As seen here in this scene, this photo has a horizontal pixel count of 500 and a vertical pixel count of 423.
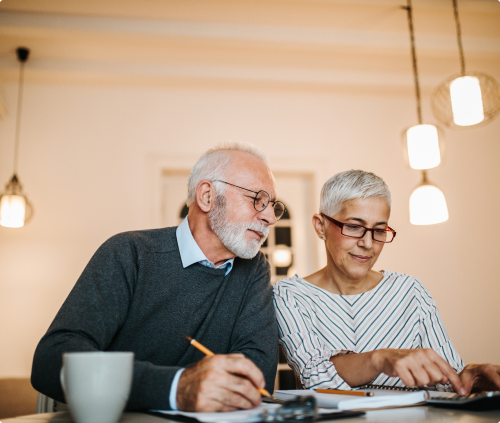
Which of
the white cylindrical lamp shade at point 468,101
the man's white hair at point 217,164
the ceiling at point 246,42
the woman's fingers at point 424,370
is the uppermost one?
the ceiling at point 246,42

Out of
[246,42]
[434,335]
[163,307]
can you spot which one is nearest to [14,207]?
[246,42]

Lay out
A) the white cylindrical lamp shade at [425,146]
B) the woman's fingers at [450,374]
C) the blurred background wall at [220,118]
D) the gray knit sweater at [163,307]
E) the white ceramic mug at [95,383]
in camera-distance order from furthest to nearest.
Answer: the blurred background wall at [220,118] → the white cylindrical lamp shade at [425,146] → the gray knit sweater at [163,307] → the woman's fingers at [450,374] → the white ceramic mug at [95,383]

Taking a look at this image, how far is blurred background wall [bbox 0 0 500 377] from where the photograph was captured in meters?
3.31

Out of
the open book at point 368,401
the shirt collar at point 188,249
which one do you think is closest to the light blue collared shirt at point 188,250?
the shirt collar at point 188,249

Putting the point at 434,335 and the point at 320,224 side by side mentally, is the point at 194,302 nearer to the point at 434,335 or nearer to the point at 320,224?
the point at 320,224

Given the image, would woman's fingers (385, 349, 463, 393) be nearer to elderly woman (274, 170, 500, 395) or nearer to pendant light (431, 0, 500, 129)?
elderly woman (274, 170, 500, 395)

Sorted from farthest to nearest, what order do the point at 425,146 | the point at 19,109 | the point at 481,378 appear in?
the point at 19,109 → the point at 425,146 → the point at 481,378

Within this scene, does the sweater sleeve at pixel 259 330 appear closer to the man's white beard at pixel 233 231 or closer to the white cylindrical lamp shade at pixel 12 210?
the man's white beard at pixel 233 231

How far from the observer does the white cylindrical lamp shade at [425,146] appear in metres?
2.60

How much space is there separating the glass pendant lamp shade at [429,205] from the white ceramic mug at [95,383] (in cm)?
257

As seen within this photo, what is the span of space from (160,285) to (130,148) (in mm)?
2809

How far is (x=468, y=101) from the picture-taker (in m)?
2.35

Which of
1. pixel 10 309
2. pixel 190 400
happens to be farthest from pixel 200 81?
pixel 190 400

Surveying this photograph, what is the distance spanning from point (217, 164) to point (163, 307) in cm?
52
